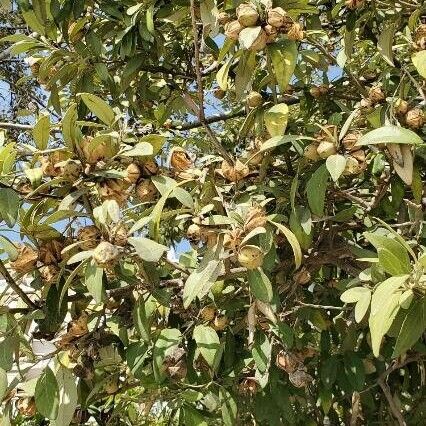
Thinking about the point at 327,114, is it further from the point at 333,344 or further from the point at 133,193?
the point at 133,193

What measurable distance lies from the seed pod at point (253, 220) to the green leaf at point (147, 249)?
0.16m

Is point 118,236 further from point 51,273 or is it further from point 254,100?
point 254,100

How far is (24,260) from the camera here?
129 cm

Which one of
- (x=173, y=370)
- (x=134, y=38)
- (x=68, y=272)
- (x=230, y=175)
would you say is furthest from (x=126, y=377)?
(x=134, y=38)

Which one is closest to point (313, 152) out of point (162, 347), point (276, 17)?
point (276, 17)

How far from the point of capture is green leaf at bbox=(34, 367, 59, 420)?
1.32 m

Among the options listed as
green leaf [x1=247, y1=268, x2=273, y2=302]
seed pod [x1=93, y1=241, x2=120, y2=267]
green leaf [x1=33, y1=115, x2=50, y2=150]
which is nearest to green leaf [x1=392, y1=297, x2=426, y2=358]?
Answer: green leaf [x1=247, y1=268, x2=273, y2=302]

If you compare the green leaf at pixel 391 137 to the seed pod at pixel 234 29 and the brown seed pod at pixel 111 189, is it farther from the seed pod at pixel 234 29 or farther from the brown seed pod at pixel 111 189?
the brown seed pod at pixel 111 189

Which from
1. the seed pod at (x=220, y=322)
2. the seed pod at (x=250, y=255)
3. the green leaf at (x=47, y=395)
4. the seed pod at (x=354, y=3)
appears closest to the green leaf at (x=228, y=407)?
the seed pod at (x=220, y=322)

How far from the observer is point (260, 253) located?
1.18 metres

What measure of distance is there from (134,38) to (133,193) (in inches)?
23.9

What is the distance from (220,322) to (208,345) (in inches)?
5.6

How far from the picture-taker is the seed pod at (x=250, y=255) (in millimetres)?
1169

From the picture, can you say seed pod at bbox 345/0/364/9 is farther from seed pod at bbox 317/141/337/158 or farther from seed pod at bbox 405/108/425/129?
seed pod at bbox 317/141/337/158
